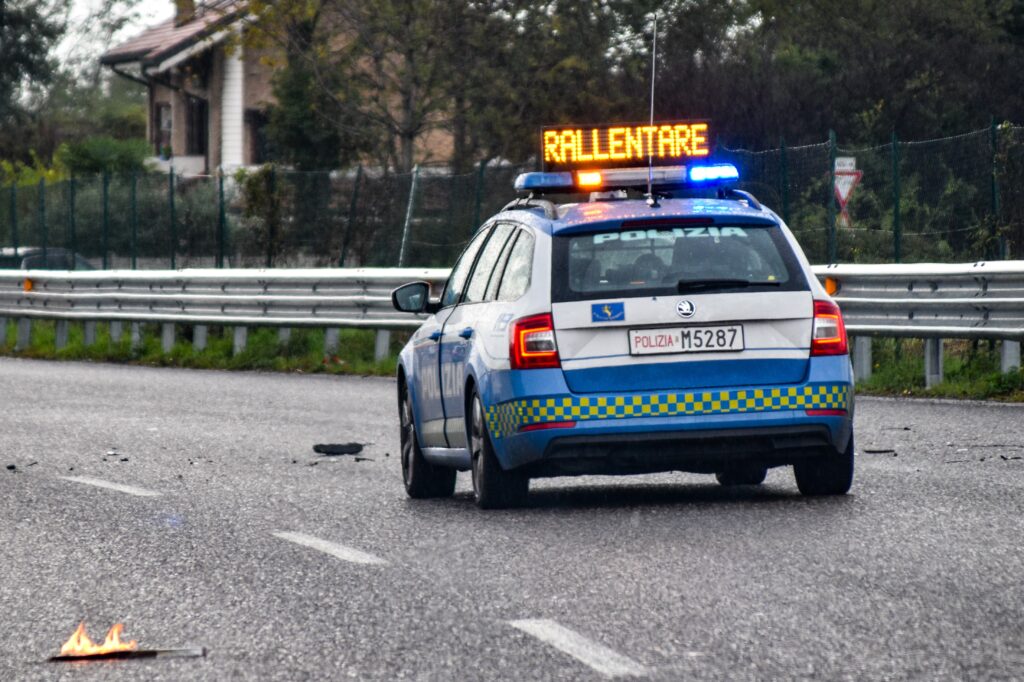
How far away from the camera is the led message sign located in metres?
11.4

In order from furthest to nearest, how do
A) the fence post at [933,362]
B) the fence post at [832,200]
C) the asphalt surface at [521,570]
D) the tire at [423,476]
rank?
the fence post at [832,200] < the fence post at [933,362] < the tire at [423,476] < the asphalt surface at [521,570]

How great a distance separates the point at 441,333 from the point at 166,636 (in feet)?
13.9

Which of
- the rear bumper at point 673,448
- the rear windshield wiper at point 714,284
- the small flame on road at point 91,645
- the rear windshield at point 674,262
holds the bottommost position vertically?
the small flame on road at point 91,645

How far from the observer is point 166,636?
6871mm

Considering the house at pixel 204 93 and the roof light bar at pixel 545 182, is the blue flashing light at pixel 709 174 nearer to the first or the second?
Answer: the roof light bar at pixel 545 182

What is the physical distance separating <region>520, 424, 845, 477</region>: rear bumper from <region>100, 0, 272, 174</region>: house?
43.5 m

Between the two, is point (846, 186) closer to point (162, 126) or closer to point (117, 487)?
point (117, 487)

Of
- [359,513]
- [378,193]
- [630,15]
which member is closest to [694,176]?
[359,513]

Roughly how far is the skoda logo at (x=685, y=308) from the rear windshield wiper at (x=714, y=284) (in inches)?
2.4

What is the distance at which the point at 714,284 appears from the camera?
9.55 metres

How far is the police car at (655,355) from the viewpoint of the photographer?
30.8 feet

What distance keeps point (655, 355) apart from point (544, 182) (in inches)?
67.2

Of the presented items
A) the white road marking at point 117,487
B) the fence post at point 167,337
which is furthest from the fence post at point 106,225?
the white road marking at point 117,487

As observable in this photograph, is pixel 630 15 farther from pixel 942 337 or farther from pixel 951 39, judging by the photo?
pixel 942 337
